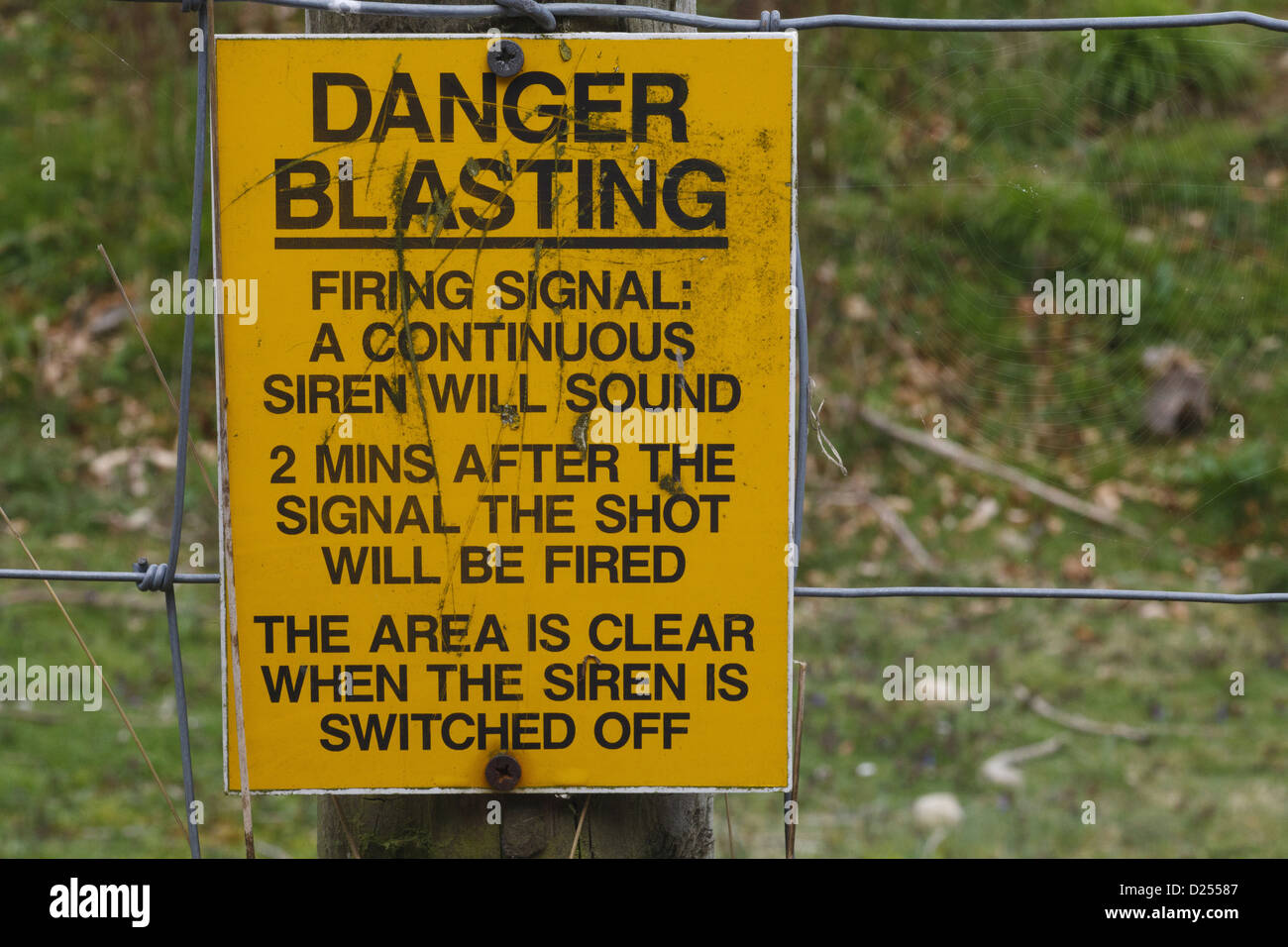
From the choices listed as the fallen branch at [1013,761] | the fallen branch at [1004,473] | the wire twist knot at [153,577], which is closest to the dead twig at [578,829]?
the wire twist knot at [153,577]

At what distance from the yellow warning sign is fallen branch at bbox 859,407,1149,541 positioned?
374 cm

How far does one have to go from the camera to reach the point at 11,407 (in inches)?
207

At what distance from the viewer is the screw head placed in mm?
1456

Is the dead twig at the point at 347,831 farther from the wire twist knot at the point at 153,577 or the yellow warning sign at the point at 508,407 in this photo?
the wire twist knot at the point at 153,577

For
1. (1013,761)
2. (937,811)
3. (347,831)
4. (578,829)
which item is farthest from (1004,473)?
(347,831)

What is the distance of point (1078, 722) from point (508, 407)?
289cm

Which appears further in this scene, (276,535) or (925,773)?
(925,773)

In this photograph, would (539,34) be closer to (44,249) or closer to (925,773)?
(925,773)

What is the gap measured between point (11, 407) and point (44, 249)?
0.90 metres

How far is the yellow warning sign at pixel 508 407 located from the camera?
1.47 meters

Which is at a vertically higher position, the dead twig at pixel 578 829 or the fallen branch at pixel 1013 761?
the dead twig at pixel 578 829

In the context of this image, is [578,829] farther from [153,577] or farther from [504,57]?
[504,57]

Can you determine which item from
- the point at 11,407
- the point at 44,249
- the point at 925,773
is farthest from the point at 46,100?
the point at 925,773

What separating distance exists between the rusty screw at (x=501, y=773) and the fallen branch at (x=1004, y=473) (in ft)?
12.7
